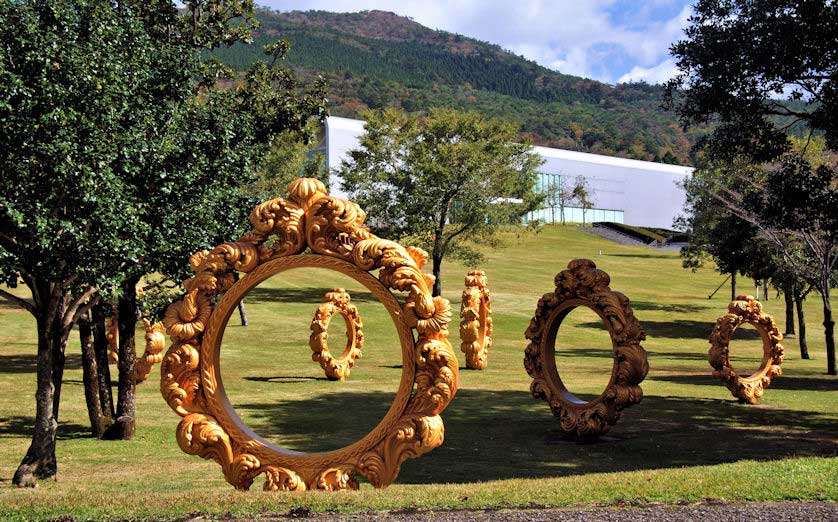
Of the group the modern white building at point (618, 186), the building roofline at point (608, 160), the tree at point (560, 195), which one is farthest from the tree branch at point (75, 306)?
the tree at point (560, 195)

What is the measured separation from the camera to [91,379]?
15.8m

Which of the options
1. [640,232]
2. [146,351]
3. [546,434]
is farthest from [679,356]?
[640,232]

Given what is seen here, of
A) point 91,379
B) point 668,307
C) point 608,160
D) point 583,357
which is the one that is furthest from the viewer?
point 608,160

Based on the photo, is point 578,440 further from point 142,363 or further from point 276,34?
point 276,34

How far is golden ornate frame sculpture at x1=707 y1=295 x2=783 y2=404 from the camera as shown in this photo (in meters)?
20.1

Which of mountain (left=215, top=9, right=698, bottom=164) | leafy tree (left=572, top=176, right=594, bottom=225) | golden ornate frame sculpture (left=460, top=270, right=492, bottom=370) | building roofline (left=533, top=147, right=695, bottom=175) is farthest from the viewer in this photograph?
mountain (left=215, top=9, right=698, bottom=164)

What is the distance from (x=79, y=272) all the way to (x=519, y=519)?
7004 millimetres

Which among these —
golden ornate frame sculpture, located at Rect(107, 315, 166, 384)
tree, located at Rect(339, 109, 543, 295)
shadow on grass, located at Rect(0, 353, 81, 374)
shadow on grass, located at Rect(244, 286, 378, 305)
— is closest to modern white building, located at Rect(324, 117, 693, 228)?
tree, located at Rect(339, 109, 543, 295)

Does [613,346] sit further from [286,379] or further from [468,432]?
[286,379]

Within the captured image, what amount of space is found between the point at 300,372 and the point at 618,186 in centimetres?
8153

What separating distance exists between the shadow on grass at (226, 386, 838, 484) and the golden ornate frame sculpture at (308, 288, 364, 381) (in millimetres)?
2950

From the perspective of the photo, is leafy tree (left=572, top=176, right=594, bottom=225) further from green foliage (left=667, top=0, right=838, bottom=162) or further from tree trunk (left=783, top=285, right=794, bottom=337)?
green foliage (left=667, top=0, right=838, bottom=162)

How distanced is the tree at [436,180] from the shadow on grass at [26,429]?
23754 mm

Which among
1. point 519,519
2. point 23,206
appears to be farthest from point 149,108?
→ point 519,519
